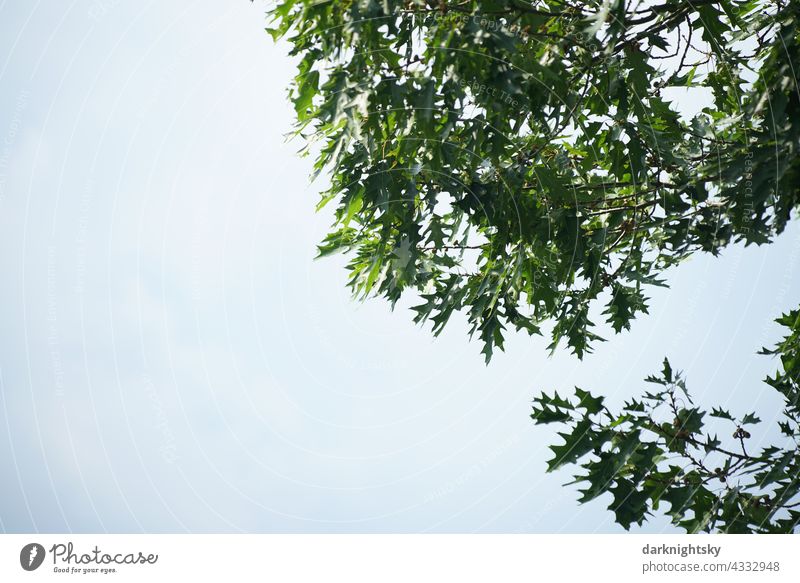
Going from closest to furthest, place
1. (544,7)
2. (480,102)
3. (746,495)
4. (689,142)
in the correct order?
(480,102) < (746,495) < (544,7) < (689,142)

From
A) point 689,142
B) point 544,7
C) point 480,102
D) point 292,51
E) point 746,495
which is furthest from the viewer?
point 689,142

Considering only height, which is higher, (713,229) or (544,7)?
(544,7)

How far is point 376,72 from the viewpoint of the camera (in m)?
4.91

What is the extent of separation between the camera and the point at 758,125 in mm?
6078

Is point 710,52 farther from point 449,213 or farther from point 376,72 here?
point 376,72

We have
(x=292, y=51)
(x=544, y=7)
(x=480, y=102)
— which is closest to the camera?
(x=292, y=51)

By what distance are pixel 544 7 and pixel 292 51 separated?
2.49 m

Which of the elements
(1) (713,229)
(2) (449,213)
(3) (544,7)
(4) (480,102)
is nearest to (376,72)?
(4) (480,102)

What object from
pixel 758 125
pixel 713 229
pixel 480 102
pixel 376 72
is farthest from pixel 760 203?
pixel 376 72

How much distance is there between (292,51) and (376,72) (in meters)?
0.59

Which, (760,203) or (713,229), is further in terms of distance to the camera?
(713,229)

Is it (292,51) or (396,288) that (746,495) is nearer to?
(396,288)
